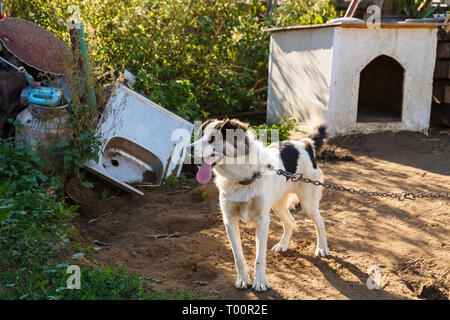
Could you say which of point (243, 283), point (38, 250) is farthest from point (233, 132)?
point (38, 250)

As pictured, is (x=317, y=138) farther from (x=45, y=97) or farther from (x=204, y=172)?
(x=45, y=97)

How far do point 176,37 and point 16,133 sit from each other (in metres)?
4.95

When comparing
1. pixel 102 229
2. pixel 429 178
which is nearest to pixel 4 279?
pixel 102 229

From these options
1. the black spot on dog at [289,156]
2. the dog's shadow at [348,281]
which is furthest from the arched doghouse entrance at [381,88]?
the dog's shadow at [348,281]

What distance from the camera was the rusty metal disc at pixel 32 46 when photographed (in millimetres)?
6066

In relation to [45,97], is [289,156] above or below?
below

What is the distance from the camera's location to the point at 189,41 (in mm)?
9672

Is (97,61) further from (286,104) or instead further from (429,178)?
(429,178)

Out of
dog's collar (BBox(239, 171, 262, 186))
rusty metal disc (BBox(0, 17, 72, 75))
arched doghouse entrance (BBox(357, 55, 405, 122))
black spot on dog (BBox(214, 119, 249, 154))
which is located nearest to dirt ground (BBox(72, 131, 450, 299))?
dog's collar (BBox(239, 171, 262, 186))

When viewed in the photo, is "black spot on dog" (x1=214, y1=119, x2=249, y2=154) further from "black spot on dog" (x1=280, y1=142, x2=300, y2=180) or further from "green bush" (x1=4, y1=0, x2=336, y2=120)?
"green bush" (x1=4, y1=0, x2=336, y2=120)

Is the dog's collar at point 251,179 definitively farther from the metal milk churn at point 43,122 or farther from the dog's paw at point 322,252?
the metal milk churn at point 43,122

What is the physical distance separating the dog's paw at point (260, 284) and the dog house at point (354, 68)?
4.52 metres

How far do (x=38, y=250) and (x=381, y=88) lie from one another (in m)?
8.13

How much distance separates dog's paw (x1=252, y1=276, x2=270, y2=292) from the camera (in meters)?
3.69
